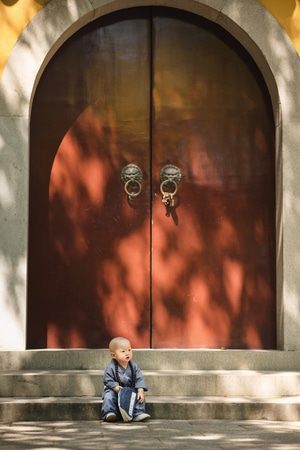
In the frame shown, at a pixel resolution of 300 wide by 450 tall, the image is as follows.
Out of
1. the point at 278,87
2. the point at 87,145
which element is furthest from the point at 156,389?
the point at 278,87

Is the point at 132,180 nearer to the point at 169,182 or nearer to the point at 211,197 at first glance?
the point at 169,182

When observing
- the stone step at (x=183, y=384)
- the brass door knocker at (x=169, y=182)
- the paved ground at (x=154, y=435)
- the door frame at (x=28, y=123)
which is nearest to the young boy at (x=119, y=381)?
the paved ground at (x=154, y=435)

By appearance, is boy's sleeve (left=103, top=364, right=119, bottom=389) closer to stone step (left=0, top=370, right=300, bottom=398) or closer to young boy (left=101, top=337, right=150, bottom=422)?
young boy (left=101, top=337, right=150, bottom=422)

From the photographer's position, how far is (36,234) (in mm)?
9758

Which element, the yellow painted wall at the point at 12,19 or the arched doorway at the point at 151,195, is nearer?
the yellow painted wall at the point at 12,19

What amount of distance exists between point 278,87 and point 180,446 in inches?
165

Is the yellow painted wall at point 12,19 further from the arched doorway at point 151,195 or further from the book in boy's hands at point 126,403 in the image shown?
the book in boy's hands at point 126,403

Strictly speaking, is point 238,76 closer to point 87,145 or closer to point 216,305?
point 87,145

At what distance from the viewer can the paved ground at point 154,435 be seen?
277 inches

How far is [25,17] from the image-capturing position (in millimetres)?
9602

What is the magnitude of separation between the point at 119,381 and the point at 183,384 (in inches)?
30.7

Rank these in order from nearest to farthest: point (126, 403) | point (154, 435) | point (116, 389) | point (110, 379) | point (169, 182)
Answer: point (154, 435) < point (126, 403) < point (116, 389) < point (110, 379) < point (169, 182)

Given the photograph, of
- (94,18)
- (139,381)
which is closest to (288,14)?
(94,18)

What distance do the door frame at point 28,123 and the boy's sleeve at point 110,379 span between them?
1.22 meters
